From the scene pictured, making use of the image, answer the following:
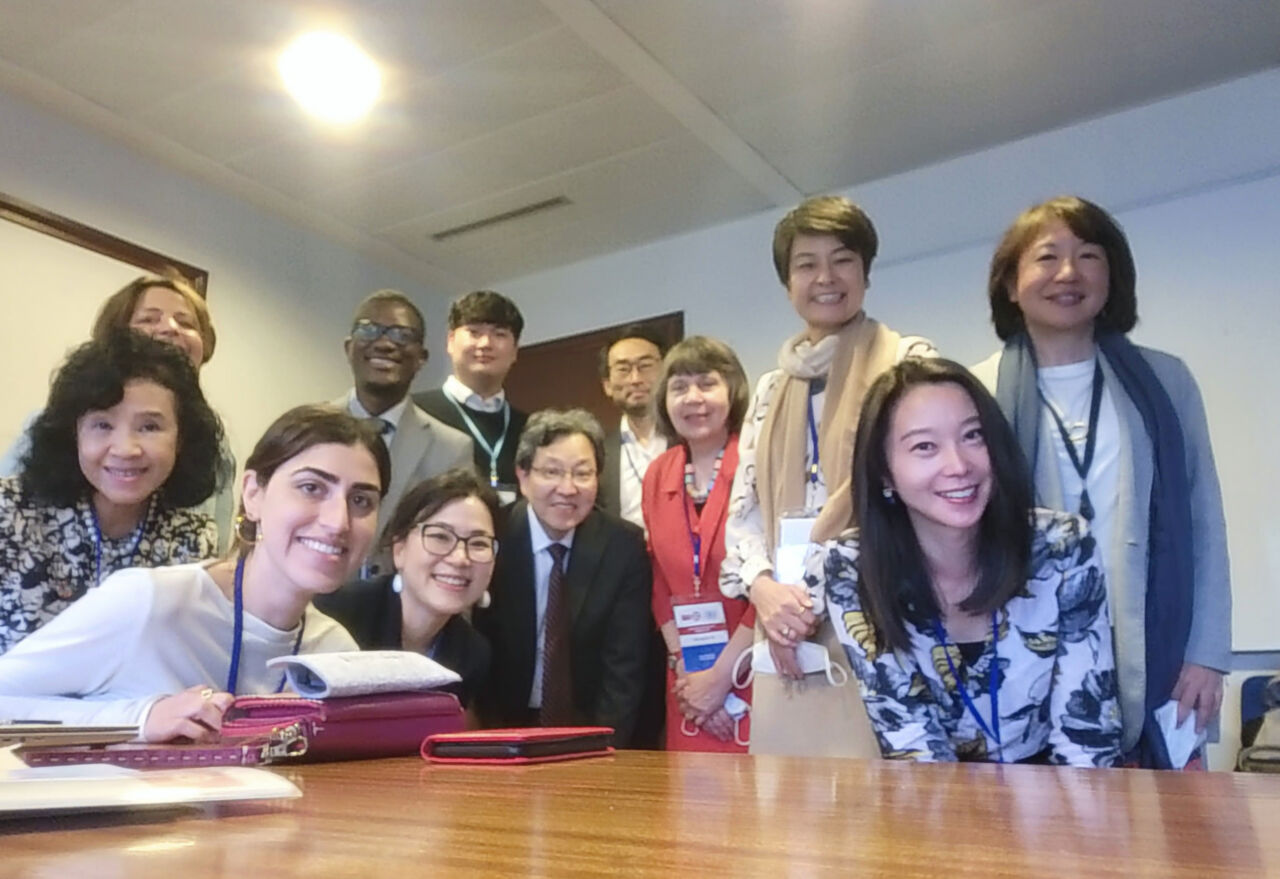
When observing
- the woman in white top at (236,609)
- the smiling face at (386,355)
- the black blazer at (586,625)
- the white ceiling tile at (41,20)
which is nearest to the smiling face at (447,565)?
the black blazer at (586,625)

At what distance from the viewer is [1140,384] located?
1.79 metres

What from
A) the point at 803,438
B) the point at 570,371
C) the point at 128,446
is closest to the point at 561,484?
the point at 803,438

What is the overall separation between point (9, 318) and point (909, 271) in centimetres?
315

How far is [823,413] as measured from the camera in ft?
6.61

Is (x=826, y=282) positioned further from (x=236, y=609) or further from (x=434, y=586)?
(x=236, y=609)

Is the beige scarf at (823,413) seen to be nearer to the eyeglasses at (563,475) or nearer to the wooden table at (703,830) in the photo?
the eyeglasses at (563,475)

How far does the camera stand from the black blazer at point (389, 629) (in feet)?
6.54

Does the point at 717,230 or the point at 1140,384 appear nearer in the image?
the point at 1140,384

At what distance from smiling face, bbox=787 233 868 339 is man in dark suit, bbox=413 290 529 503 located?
122 cm

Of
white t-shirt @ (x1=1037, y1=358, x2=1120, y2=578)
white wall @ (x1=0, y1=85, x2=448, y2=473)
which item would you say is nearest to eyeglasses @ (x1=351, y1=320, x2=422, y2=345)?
white wall @ (x1=0, y1=85, x2=448, y2=473)

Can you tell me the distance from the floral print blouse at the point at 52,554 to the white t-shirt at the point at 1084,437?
1.54 metres

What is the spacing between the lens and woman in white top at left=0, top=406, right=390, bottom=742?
1.32 metres

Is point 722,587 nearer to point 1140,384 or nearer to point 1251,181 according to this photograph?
point 1140,384

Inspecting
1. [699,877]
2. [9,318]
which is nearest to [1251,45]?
[699,877]
